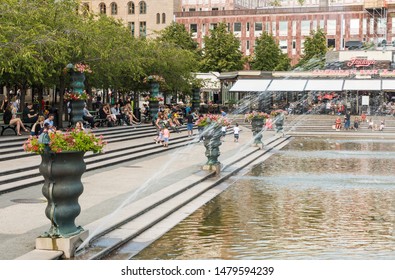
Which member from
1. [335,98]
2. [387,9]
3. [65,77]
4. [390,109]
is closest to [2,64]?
[65,77]

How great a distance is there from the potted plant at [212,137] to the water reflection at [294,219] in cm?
129

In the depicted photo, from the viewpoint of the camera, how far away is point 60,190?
11594 millimetres

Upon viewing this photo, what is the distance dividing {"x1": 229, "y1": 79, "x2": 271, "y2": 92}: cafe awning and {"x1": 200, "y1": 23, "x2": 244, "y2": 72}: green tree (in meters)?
15.3

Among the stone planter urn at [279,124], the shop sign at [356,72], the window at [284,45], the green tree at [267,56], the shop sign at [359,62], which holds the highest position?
the window at [284,45]

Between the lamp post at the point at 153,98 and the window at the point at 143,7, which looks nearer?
the lamp post at the point at 153,98

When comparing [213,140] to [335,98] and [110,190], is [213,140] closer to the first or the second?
[110,190]

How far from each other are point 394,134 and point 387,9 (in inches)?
2292

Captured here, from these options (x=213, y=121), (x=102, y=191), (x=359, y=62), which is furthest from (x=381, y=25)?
(x=102, y=191)

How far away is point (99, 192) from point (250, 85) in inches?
2365

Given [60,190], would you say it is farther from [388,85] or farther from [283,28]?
[283,28]

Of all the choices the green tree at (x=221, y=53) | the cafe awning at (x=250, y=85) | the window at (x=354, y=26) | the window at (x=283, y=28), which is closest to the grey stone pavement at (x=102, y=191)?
the cafe awning at (x=250, y=85)

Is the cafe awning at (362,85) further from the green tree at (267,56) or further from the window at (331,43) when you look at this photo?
the window at (331,43)

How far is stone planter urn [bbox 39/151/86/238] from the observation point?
11531 millimetres

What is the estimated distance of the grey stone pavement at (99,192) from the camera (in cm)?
1257
